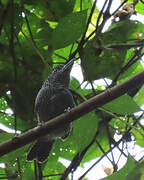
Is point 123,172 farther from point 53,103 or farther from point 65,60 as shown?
point 53,103

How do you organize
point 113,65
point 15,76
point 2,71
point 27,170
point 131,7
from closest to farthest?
point 15,76
point 2,71
point 113,65
point 131,7
point 27,170

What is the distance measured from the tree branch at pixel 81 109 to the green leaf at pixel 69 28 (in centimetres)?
43

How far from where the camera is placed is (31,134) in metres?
1.56

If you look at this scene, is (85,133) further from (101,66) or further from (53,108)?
(53,108)

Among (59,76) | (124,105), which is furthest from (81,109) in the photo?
(59,76)

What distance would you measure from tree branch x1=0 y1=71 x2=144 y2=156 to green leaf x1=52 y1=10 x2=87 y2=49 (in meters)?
0.43

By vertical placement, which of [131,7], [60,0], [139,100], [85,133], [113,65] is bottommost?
[85,133]

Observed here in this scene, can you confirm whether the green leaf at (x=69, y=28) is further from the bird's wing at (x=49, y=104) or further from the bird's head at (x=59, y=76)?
the bird's head at (x=59, y=76)

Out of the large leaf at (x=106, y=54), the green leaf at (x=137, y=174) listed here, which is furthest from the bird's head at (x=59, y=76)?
the green leaf at (x=137, y=174)

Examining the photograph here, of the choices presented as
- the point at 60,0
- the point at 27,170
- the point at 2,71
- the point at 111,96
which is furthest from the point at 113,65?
the point at 27,170

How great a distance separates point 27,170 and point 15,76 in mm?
1363

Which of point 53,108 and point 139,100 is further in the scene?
point 53,108

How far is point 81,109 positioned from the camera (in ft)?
5.04

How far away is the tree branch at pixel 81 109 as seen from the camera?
150 cm
